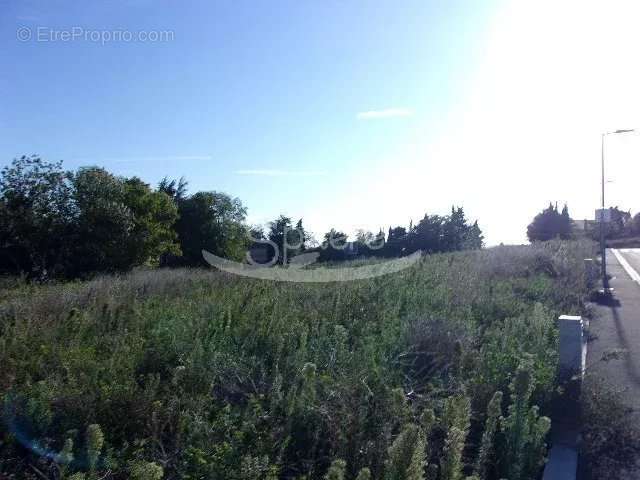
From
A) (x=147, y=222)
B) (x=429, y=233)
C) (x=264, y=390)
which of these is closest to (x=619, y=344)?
(x=264, y=390)

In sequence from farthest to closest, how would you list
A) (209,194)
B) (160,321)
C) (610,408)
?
(209,194)
(160,321)
(610,408)

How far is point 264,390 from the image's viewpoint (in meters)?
4.45

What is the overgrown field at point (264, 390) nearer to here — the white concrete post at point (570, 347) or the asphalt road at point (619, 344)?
the white concrete post at point (570, 347)

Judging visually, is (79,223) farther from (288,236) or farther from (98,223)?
(288,236)

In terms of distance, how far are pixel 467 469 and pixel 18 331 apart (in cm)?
395

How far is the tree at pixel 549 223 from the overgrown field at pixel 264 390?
4659 centimetres

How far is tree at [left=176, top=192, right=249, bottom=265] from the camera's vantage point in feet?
94.6

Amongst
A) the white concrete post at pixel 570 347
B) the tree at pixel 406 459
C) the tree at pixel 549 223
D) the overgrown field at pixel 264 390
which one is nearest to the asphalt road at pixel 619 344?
the white concrete post at pixel 570 347

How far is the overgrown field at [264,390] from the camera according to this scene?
3334mm

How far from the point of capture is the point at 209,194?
97.5ft

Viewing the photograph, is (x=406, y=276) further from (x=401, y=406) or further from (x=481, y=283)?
(x=401, y=406)

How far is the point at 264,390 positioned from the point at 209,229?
82.0 feet

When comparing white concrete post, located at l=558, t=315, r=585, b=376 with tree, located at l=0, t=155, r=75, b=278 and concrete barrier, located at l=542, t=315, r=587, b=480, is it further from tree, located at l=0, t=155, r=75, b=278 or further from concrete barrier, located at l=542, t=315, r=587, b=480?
tree, located at l=0, t=155, r=75, b=278

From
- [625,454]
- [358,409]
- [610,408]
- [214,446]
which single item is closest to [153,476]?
[214,446]
